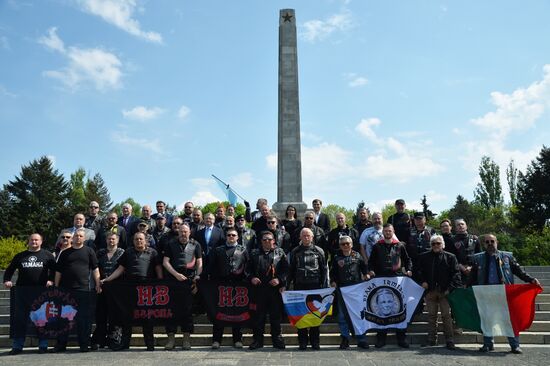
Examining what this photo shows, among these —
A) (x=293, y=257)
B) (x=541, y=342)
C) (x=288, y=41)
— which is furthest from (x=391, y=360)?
(x=288, y=41)

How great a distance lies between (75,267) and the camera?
806cm

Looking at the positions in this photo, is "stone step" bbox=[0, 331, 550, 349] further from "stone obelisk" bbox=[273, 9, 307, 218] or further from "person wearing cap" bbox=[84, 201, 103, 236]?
"stone obelisk" bbox=[273, 9, 307, 218]

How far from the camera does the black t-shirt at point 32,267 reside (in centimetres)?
816

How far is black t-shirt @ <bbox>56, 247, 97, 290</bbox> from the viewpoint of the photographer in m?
8.07

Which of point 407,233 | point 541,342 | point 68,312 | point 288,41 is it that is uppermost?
point 288,41

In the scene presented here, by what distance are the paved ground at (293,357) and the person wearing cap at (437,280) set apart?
0.54 m

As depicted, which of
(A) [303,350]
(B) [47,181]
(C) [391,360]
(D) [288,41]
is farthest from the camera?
(B) [47,181]

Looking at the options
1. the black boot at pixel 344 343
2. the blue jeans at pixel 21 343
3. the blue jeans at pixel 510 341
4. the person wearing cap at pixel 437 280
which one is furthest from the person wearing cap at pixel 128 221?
the blue jeans at pixel 510 341

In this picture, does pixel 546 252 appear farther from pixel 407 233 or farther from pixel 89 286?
pixel 89 286

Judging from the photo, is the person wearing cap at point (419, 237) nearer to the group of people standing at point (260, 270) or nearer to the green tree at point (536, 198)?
the group of people standing at point (260, 270)

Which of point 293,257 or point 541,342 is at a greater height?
point 293,257

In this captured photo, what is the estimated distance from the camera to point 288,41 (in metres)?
19.7

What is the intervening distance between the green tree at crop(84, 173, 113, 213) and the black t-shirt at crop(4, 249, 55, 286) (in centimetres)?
5811

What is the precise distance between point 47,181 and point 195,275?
5572 cm
